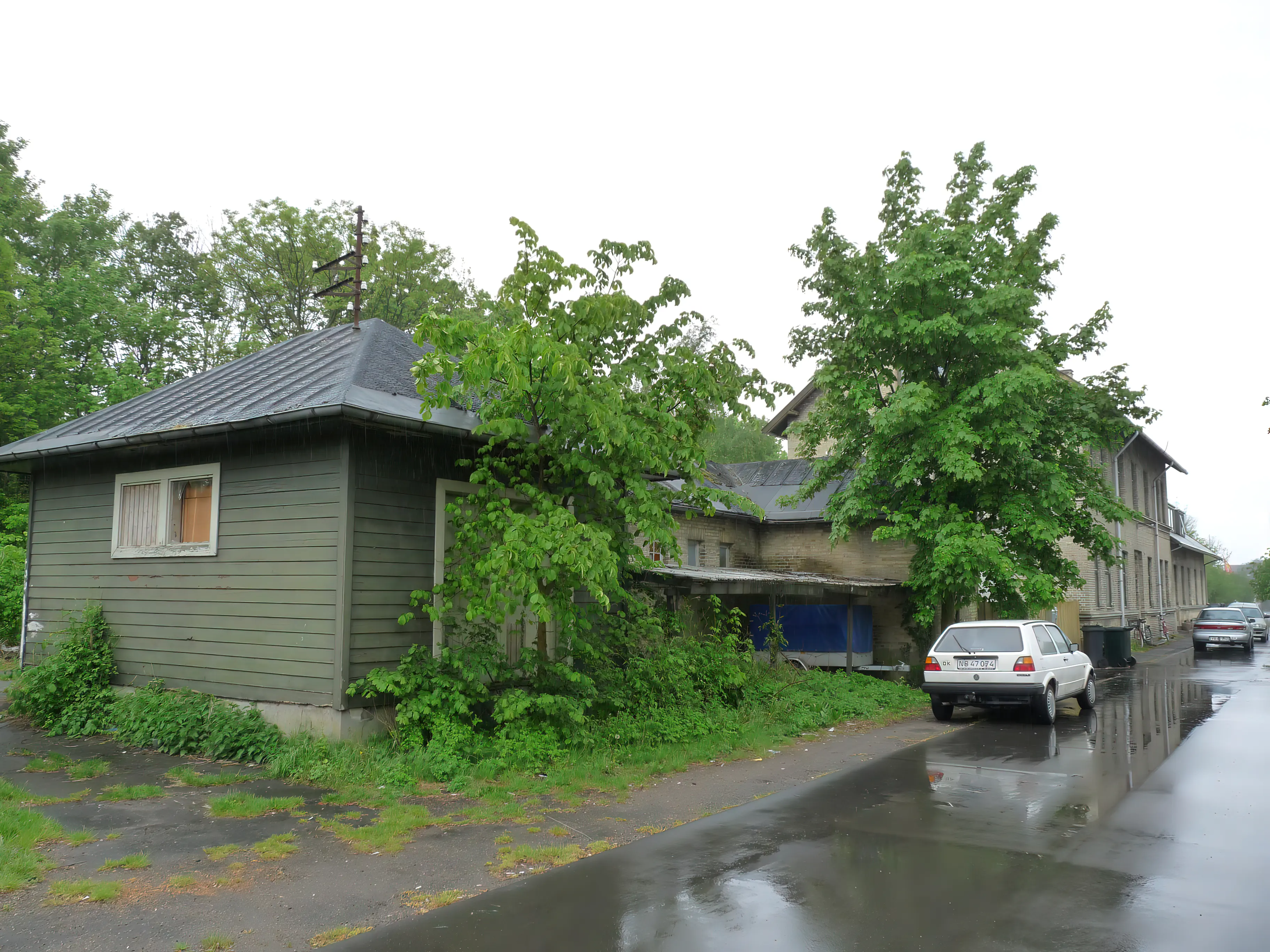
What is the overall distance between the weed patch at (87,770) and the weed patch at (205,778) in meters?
0.62

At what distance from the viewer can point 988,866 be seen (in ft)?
20.1

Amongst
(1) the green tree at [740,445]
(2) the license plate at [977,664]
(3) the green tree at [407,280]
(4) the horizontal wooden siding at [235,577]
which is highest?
(3) the green tree at [407,280]

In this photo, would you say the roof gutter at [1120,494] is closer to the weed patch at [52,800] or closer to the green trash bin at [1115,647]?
the green trash bin at [1115,647]

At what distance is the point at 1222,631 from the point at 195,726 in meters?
33.5

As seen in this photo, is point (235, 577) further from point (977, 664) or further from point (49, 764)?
point (977, 664)

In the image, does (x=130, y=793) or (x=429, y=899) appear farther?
(x=130, y=793)

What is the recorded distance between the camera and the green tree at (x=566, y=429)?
8.63 meters

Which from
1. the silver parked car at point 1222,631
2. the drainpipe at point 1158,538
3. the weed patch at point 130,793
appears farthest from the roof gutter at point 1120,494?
the weed patch at point 130,793

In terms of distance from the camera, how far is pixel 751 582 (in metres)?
15.8

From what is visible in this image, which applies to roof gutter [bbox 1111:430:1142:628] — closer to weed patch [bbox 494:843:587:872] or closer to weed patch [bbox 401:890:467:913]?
weed patch [bbox 494:843:587:872]

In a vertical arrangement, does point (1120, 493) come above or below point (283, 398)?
above


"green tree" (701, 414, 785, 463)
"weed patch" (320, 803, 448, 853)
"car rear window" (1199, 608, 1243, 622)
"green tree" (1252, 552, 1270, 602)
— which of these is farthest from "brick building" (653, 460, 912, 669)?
"green tree" (1252, 552, 1270, 602)

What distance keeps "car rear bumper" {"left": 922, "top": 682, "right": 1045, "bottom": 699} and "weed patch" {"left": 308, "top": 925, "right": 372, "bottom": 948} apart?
34.8 ft

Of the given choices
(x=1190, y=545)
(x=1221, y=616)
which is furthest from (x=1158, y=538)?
(x=1190, y=545)
